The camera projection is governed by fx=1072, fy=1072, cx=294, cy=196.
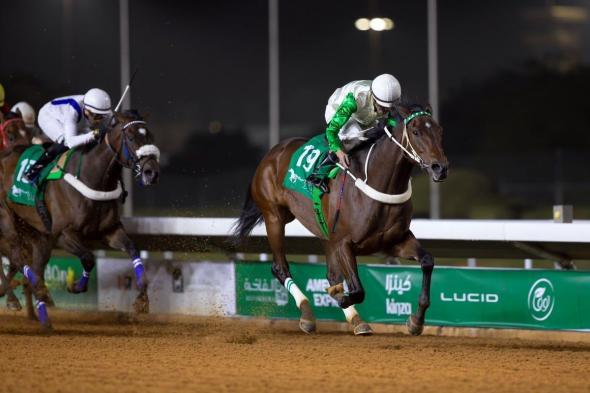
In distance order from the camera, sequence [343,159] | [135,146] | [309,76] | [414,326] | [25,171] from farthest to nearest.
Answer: [309,76], [25,171], [135,146], [343,159], [414,326]

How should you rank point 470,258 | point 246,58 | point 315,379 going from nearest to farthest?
point 315,379
point 470,258
point 246,58

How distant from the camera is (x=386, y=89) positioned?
7359 mm

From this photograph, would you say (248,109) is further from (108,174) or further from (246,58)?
(108,174)

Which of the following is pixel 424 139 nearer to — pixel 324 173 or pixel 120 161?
pixel 324 173

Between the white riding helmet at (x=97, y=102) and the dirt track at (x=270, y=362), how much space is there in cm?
188

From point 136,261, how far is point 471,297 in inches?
107

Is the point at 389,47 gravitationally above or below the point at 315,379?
above

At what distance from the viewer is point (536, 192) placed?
1620 cm

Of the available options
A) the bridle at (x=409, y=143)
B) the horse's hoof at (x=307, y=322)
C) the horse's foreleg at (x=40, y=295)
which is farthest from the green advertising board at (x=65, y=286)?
the bridle at (x=409, y=143)

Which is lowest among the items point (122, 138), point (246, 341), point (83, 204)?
point (246, 341)

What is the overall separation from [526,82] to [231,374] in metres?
12.3

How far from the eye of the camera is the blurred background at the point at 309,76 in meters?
13.4

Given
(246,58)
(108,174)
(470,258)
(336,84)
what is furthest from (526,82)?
(108,174)

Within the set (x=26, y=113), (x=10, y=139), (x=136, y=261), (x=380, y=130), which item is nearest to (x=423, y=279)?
(x=380, y=130)
